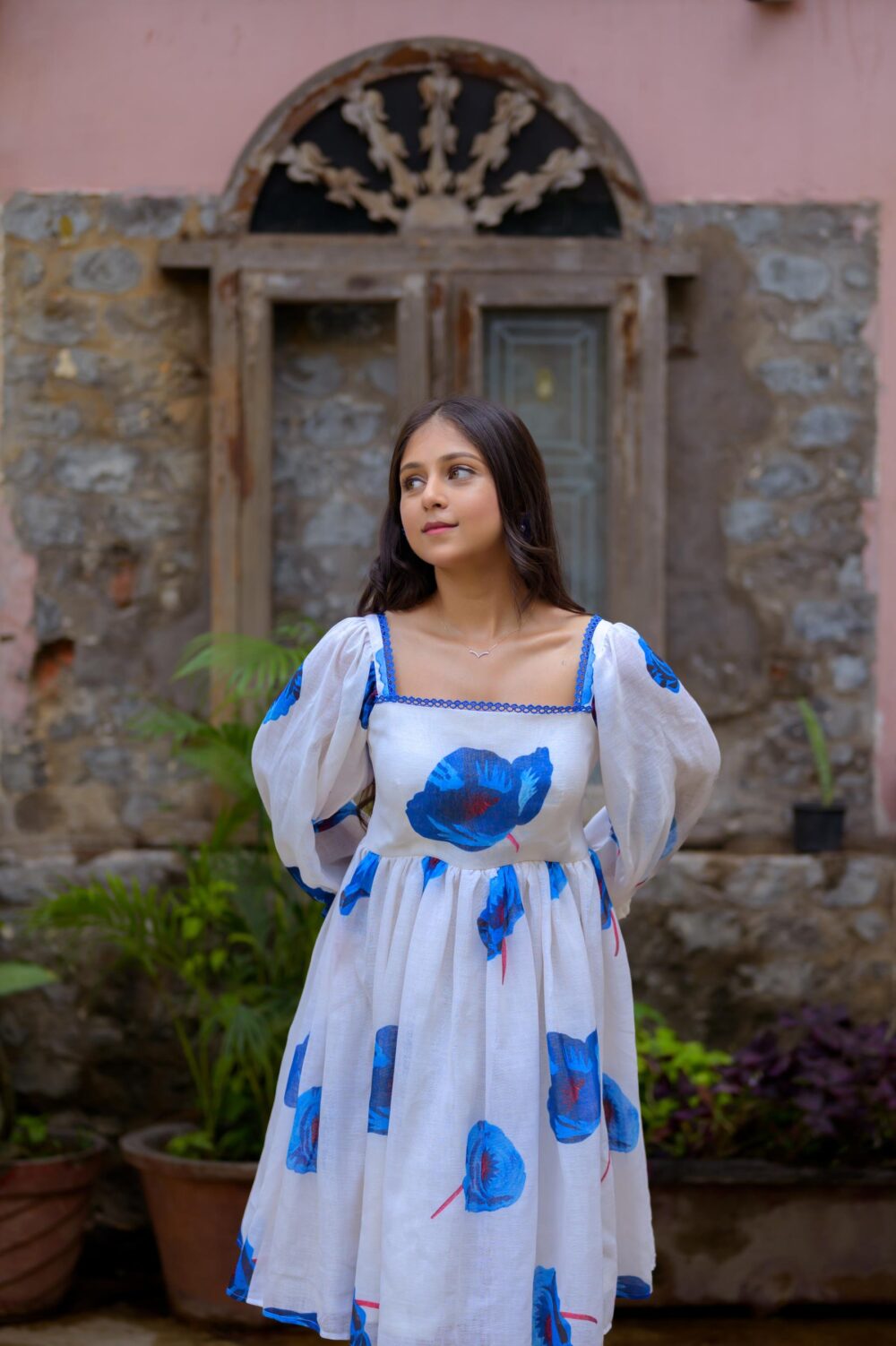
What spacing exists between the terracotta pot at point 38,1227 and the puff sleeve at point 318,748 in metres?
1.50

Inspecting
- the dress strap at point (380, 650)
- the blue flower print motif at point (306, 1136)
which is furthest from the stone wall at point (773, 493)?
the blue flower print motif at point (306, 1136)

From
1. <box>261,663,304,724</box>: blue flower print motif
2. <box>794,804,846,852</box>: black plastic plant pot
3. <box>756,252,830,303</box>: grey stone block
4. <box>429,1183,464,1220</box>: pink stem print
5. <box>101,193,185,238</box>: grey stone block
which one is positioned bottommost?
<box>429,1183,464,1220</box>: pink stem print

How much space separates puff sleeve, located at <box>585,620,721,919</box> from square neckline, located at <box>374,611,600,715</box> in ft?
0.05

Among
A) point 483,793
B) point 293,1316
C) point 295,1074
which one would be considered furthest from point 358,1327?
point 483,793

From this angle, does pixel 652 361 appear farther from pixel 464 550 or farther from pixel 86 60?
pixel 464 550

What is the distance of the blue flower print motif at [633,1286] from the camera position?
2334 millimetres

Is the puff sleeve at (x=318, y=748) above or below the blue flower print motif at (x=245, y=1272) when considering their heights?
above

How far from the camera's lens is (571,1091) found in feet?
7.13

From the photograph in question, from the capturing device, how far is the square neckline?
7.36 ft

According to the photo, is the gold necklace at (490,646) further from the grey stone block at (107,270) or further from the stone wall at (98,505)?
the grey stone block at (107,270)

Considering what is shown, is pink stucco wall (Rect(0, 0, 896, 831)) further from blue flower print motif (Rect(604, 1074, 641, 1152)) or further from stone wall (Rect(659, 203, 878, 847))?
blue flower print motif (Rect(604, 1074, 641, 1152))

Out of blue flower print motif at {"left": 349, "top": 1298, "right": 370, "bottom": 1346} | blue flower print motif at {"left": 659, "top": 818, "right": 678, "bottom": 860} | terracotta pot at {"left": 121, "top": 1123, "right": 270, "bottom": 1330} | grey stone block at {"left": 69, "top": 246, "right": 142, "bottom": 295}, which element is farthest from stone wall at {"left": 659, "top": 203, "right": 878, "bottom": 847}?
blue flower print motif at {"left": 349, "top": 1298, "right": 370, "bottom": 1346}

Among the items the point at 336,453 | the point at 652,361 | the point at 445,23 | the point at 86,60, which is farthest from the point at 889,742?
the point at 86,60

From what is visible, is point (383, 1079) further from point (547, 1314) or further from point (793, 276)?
point (793, 276)
